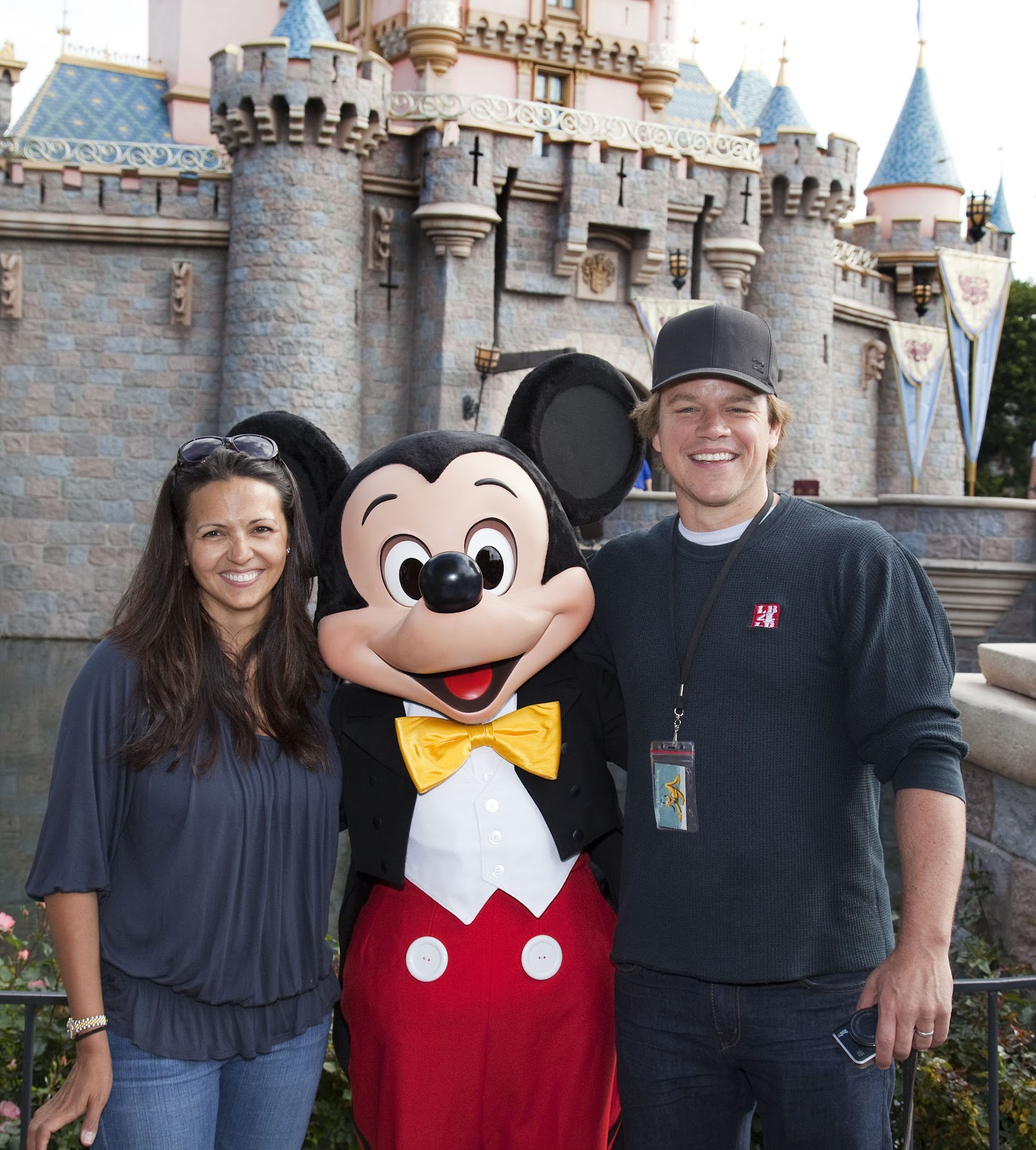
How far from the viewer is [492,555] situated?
223 cm

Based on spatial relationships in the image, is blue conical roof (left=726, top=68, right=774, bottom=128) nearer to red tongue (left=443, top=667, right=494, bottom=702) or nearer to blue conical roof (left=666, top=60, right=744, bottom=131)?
blue conical roof (left=666, top=60, right=744, bottom=131)

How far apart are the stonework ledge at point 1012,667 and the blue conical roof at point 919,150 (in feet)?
52.4

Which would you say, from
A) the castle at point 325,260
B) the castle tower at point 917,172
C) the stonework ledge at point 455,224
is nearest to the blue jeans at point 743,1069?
the castle at point 325,260

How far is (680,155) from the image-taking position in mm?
13820

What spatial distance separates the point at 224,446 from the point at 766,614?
2.83ft

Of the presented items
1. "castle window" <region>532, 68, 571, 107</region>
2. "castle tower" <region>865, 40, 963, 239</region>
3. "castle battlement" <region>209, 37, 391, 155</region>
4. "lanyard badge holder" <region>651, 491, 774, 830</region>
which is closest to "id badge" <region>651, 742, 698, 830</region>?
"lanyard badge holder" <region>651, 491, 774, 830</region>

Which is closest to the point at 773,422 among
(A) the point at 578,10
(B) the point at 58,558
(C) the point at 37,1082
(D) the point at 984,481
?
(C) the point at 37,1082

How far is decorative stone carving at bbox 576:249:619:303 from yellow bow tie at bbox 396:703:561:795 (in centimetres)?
1212

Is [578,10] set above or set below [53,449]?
above

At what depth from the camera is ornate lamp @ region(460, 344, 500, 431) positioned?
1290 cm

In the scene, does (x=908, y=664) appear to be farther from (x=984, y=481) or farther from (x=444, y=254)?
(x=984, y=481)

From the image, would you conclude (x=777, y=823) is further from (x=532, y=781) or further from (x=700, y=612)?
(x=532, y=781)

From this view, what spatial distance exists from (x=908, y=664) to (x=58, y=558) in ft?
42.4

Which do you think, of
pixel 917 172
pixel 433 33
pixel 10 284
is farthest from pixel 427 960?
pixel 917 172
